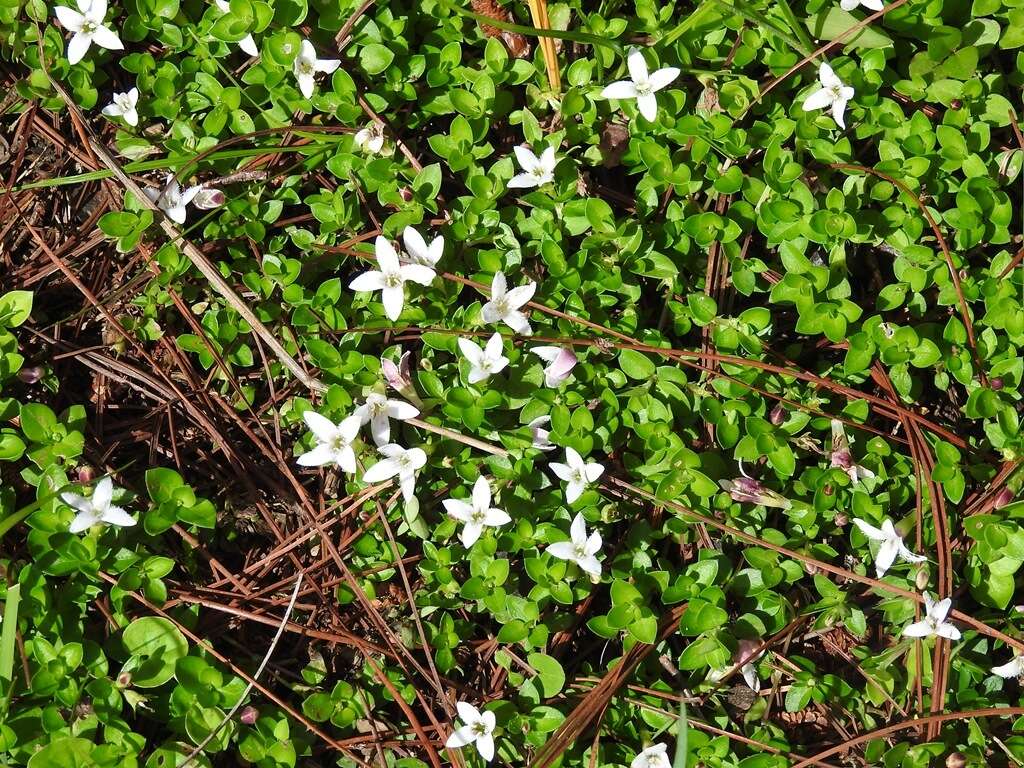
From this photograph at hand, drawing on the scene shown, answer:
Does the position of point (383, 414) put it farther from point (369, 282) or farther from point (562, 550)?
point (562, 550)

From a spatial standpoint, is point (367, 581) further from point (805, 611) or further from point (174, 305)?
point (805, 611)

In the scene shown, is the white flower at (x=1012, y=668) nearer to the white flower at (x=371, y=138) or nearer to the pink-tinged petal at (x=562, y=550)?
the pink-tinged petal at (x=562, y=550)

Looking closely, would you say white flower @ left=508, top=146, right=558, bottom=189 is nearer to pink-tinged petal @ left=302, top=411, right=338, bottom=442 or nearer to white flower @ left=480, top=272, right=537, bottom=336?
white flower @ left=480, top=272, right=537, bottom=336

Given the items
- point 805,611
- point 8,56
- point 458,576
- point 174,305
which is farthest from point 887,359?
point 8,56

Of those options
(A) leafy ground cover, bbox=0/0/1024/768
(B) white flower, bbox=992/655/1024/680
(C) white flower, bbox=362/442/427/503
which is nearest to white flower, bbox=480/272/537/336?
(A) leafy ground cover, bbox=0/0/1024/768

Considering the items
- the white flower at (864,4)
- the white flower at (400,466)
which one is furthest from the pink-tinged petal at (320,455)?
the white flower at (864,4)

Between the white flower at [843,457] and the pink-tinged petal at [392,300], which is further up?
the pink-tinged petal at [392,300]
